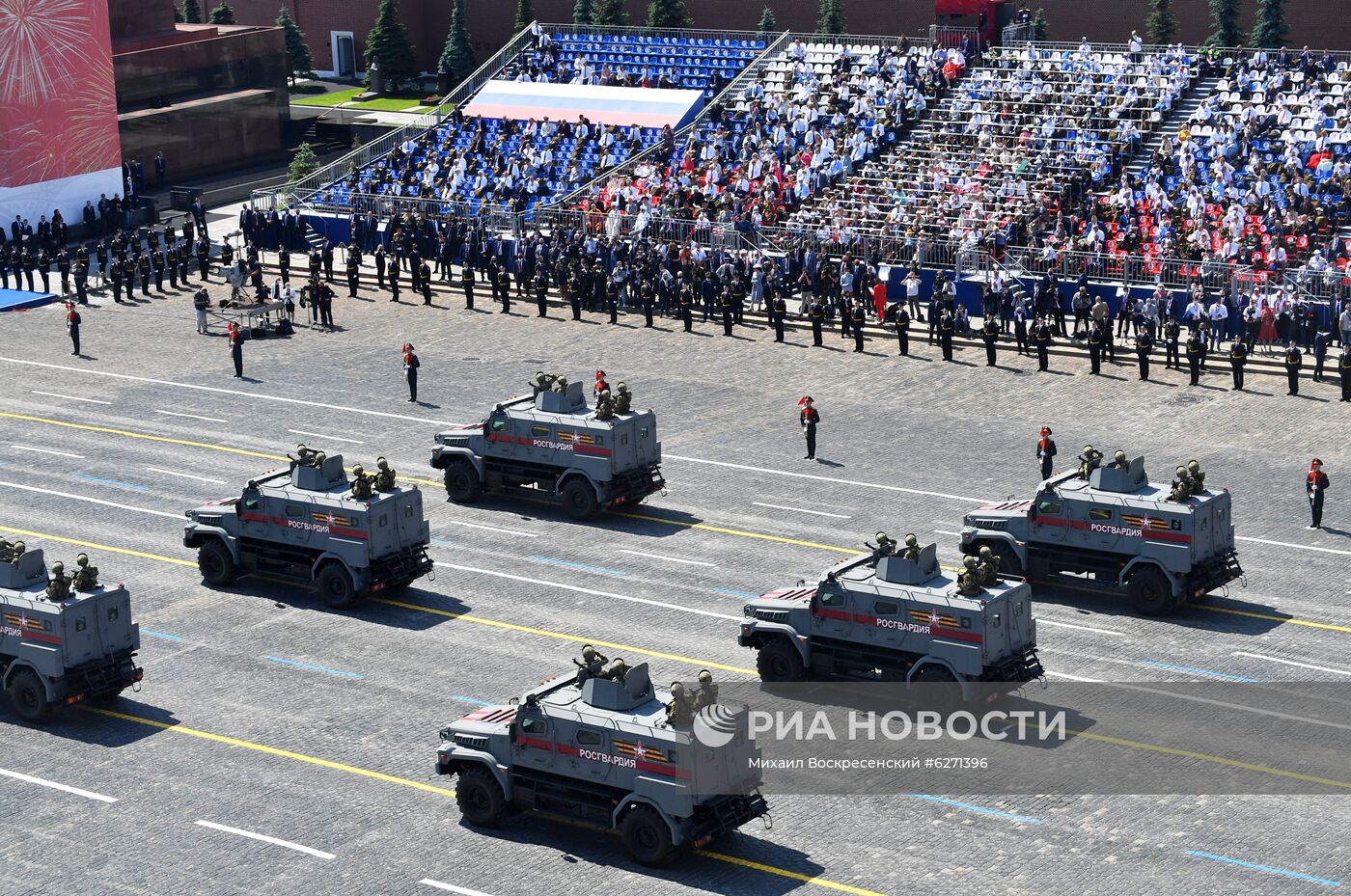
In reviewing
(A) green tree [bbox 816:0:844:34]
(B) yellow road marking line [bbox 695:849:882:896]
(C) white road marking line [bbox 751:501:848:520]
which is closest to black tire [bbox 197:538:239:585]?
(C) white road marking line [bbox 751:501:848:520]

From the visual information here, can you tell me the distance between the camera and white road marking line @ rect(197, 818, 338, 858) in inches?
1120

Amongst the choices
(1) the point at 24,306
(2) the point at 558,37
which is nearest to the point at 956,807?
(1) the point at 24,306

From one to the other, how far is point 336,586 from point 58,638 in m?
6.68

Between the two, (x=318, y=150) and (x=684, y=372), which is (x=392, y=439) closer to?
(x=684, y=372)

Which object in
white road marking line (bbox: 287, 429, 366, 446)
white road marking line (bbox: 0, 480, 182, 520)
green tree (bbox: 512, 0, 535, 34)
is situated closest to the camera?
white road marking line (bbox: 0, 480, 182, 520)

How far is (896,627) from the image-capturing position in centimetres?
3328

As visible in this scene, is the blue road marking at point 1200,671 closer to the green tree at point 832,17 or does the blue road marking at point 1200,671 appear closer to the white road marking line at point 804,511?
the white road marking line at point 804,511

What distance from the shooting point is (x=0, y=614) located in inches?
1315

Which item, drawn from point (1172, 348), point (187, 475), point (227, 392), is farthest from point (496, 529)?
point (1172, 348)

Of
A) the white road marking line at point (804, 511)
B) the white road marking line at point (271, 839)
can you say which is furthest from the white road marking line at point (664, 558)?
the white road marking line at point (271, 839)

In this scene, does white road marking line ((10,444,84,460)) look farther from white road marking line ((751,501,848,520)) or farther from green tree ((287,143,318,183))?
green tree ((287,143,318,183))

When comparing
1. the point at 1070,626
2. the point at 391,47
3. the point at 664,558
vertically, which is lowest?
the point at 1070,626

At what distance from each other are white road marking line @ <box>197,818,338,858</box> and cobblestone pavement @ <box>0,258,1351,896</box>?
0.10 meters

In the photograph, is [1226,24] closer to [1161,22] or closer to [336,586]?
[1161,22]
